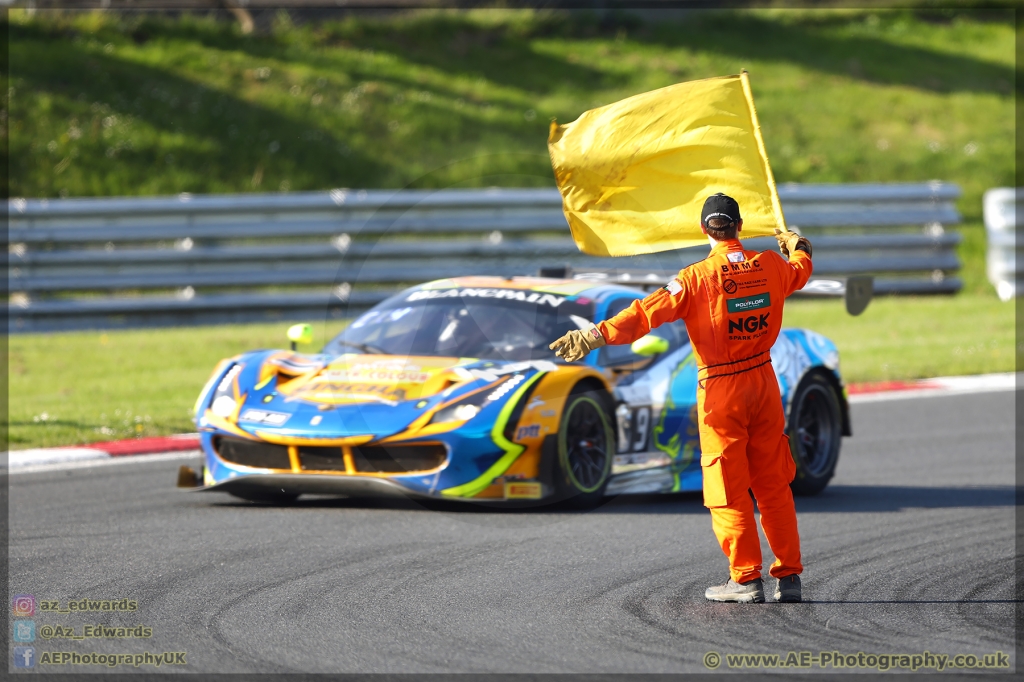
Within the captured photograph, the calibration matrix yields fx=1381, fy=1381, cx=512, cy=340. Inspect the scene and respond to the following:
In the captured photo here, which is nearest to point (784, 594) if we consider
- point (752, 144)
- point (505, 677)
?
point (505, 677)

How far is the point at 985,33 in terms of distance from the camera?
28359 mm

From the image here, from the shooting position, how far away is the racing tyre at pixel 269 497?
7.89 metres

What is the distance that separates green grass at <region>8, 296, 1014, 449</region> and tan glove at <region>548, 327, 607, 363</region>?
566 centimetres

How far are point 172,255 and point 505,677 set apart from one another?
39.0ft

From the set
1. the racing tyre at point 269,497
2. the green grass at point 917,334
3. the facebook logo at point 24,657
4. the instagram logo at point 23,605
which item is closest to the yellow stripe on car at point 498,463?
the racing tyre at point 269,497

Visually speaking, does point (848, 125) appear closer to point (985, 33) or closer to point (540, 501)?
point (985, 33)

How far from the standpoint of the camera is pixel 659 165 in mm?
6727

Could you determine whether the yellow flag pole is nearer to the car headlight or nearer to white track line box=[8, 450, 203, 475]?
the car headlight

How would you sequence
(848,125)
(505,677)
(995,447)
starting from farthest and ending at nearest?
1. (848,125)
2. (995,447)
3. (505,677)

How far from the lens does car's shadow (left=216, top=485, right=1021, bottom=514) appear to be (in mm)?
7688

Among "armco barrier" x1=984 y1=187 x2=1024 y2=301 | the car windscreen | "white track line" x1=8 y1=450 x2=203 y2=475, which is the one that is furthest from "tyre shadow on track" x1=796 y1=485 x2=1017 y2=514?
"armco barrier" x1=984 y1=187 x2=1024 y2=301

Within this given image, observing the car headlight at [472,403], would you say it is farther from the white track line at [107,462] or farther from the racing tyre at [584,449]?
the white track line at [107,462]

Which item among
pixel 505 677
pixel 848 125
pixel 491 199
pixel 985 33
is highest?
pixel 985 33

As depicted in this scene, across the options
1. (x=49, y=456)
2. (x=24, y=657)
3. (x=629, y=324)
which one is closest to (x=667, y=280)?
(x=629, y=324)
